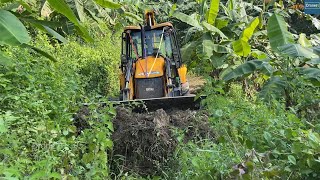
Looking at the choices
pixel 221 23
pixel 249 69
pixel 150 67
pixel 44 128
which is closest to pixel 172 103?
pixel 150 67

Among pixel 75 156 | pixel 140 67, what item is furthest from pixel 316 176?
pixel 140 67

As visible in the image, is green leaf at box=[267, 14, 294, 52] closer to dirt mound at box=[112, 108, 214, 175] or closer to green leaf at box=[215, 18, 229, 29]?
dirt mound at box=[112, 108, 214, 175]

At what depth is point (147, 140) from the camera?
Answer: 550 centimetres

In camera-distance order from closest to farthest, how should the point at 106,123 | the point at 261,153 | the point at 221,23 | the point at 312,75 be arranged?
the point at 261,153 < the point at 106,123 < the point at 312,75 < the point at 221,23

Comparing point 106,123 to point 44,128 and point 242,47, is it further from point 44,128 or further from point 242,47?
point 242,47

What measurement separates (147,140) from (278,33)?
126 inches

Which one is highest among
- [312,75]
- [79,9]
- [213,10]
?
[213,10]

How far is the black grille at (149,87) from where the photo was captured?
8.47 m

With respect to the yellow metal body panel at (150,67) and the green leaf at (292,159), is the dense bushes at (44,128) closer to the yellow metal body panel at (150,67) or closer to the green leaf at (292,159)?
the green leaf at (292,159)

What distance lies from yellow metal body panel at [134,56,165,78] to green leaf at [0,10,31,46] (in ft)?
16.2

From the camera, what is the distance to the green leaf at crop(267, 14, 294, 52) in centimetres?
714

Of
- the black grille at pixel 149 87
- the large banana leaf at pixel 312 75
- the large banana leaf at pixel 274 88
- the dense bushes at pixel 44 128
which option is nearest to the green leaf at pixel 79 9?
the black grille at pixel 149 87

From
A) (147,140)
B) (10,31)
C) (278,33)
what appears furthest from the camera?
(278,33)

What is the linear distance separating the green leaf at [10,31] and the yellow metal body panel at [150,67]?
494 centimetres
